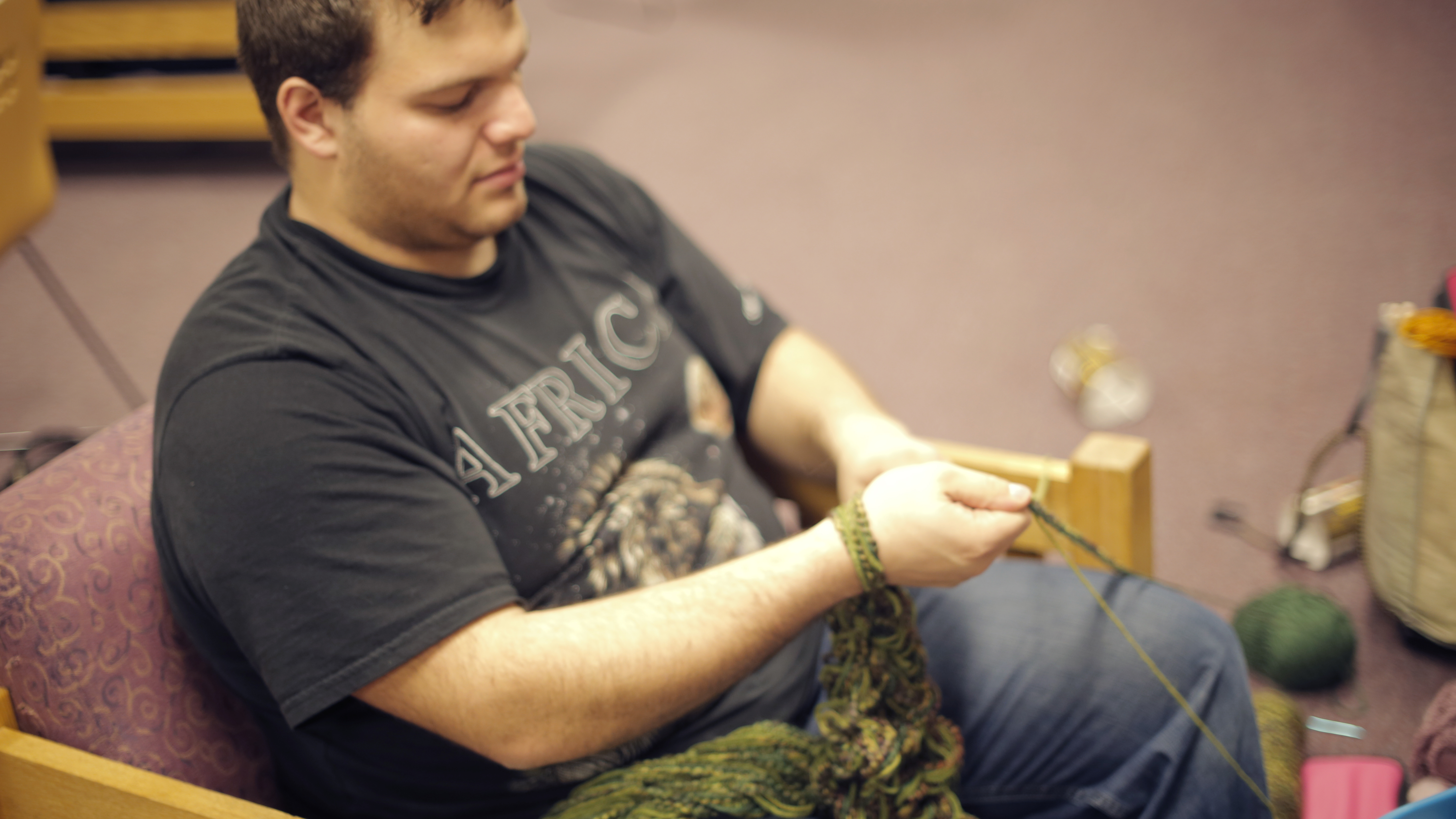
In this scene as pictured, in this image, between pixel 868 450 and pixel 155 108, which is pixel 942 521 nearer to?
pixel 868 450

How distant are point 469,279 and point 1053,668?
0.70 m

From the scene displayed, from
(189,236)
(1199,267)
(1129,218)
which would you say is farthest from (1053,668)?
(189,236)

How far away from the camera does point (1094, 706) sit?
1.03 m

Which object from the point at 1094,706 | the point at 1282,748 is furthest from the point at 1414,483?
the point at 1094,706

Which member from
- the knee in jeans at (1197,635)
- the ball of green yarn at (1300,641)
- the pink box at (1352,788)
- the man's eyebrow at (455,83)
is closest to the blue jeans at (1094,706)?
the knee in jeans at (1197,635)

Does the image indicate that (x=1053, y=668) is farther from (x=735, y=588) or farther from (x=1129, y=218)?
(x=1129, y=218)

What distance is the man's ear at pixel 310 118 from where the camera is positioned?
961 mm

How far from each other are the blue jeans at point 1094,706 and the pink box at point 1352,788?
0.32 m

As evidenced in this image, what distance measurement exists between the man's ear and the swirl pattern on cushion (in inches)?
13.1

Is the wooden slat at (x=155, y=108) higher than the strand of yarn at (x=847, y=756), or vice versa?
the wooden slat at (x=155, y=108)

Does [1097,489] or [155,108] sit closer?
[1097,489]

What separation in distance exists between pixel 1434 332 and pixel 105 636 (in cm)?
153

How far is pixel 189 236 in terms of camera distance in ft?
10.1

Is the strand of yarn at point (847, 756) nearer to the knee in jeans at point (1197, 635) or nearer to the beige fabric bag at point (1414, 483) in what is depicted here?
the knee in jeans at point (1197, 635)
